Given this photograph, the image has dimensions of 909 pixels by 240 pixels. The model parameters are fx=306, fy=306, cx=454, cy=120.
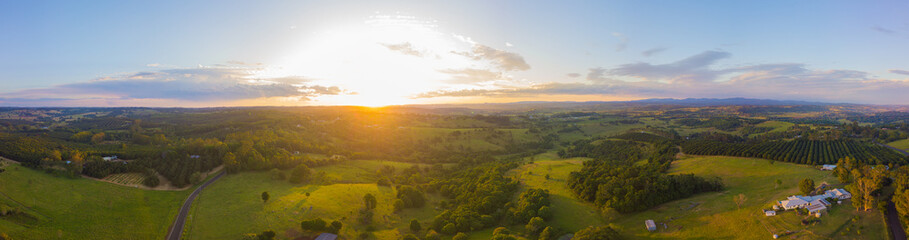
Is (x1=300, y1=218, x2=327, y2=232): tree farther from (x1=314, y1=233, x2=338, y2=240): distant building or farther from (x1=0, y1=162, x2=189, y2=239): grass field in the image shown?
(x1=0, y1=162, x2=189, y2=239): grass field

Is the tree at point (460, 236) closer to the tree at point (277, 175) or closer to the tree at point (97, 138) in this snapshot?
the tree at point (277, 175)

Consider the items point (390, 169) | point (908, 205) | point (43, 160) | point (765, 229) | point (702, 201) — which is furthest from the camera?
point (390, 169)

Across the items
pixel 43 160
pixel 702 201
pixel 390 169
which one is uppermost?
pixel 43 160

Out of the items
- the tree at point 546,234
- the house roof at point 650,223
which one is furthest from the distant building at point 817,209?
the tree at point 546,234

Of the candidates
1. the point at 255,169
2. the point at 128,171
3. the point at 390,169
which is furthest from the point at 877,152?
the point at 128,171

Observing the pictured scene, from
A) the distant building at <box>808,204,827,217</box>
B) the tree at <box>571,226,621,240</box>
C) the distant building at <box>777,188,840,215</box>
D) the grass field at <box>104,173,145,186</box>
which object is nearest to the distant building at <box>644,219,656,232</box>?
the tree at <box>571,226,621,240</box>

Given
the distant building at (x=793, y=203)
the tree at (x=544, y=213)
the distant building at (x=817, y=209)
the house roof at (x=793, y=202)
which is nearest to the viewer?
the distant building at (x=817, y=209)

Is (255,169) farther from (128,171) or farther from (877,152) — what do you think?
(877,152)
